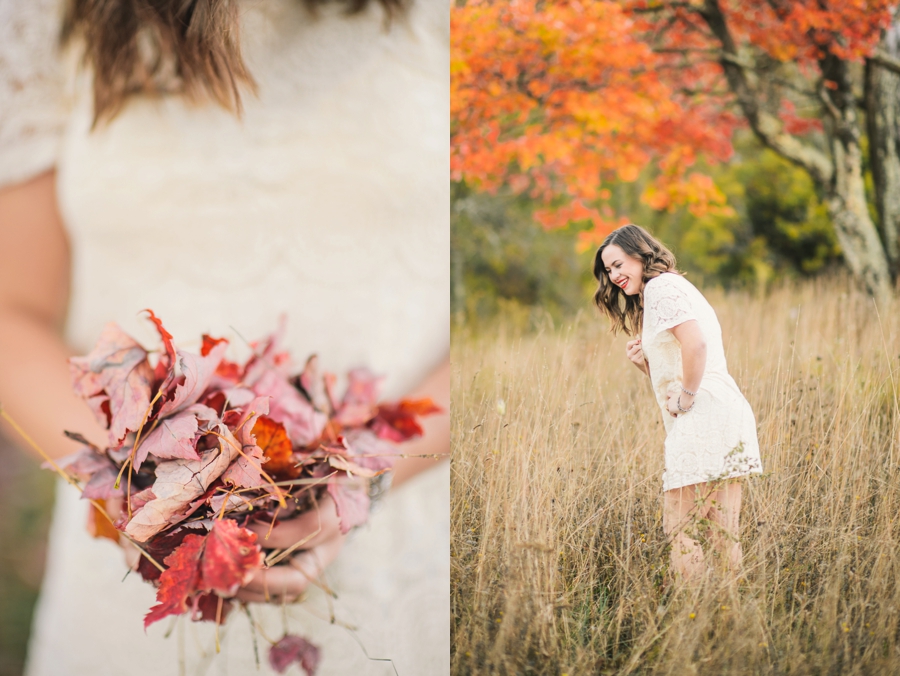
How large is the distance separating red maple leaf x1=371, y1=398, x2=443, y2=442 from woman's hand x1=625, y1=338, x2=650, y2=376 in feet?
1.56

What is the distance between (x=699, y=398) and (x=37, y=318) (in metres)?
1.52

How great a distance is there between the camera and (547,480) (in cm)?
149

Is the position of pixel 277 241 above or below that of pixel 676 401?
above

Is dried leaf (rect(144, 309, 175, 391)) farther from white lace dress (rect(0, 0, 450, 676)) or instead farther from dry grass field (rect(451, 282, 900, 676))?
dry grass field (rect(451, 282, 900, 676))

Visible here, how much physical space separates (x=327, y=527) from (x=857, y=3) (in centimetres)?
179

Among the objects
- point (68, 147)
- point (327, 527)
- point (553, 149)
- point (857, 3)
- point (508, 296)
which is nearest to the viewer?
point (327, 527)

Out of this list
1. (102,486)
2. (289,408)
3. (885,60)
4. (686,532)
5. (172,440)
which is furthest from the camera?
(885,60)

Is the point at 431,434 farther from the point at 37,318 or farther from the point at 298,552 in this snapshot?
the point at 37,318

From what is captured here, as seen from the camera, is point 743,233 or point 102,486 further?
point 743,233

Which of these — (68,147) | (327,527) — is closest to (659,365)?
(327,527)

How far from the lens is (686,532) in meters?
1.42

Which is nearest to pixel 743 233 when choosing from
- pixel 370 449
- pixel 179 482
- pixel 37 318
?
pixel 370 449

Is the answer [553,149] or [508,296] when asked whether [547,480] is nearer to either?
[508,296]

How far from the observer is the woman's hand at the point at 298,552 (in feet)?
4.24
